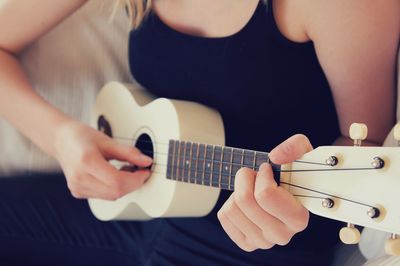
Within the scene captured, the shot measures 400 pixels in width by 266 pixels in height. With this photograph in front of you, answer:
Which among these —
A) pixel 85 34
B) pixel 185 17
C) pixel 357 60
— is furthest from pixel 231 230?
pixel 85 34

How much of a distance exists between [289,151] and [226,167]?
0.15 metres

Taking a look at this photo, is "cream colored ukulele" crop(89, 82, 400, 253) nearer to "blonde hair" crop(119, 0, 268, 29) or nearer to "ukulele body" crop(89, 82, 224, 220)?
"ukulele body" crop(89, 82, 224, 220)

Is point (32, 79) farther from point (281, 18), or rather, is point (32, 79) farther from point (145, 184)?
point (281, 18)

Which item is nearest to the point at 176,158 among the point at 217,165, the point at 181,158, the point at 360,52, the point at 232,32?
the point at 181,158

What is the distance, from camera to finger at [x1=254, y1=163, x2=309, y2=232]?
583 mm

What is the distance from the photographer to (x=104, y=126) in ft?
3.45

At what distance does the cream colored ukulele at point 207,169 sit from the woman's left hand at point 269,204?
2 centimetres

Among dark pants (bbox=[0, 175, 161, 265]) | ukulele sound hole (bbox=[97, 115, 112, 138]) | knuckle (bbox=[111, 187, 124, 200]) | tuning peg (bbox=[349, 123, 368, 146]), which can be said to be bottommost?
dark pants (bbox=[0, 175, 161, 265])

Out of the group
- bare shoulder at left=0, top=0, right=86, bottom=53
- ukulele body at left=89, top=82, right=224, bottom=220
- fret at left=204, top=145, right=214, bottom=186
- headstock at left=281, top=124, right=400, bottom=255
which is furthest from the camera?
bare shoulder at left=0, top=0, right=86, bottom=53

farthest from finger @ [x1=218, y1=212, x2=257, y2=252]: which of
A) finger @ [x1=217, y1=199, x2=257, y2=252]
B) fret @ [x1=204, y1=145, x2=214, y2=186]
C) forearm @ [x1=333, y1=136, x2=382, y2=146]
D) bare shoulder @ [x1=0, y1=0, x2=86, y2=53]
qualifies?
bare shoulder @ [x1=0, y1=0, x2=86, y2=53]

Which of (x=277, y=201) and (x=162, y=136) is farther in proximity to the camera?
(x=162, y=136)

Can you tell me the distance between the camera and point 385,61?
729mm

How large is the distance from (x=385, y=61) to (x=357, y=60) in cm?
4

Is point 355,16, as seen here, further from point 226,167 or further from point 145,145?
point 145,145
